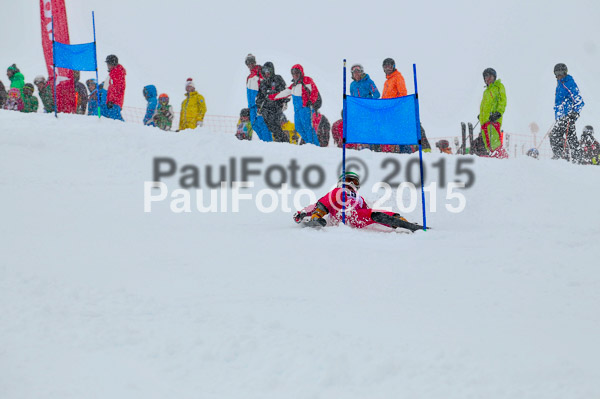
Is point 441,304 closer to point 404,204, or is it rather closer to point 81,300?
point 81,300

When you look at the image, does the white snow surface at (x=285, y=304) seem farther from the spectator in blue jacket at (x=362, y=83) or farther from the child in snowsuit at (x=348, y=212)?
the spectator in blue jacket at (x=362, y=83)

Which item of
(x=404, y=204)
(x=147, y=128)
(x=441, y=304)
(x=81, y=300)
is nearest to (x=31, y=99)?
(x=147, y=128)

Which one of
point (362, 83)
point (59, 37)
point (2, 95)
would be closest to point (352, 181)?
point (362, 83)

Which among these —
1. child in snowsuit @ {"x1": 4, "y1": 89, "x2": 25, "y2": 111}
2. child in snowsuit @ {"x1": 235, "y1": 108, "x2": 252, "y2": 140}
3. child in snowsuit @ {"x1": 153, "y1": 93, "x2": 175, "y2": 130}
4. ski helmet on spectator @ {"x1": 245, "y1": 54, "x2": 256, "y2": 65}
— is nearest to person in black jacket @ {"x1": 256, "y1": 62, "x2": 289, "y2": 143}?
ski helmet on spectator @ {"x1": 245, "y1": 54, "x2": 256, "y2": 65}

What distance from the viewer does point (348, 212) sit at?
6.41 meters

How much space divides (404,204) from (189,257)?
3.77 meters

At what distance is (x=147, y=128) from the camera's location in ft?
34.2

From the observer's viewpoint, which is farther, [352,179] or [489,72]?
[489,72]

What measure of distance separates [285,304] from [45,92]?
1049 cm

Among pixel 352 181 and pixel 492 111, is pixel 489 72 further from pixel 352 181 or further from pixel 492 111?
pixel 352 181

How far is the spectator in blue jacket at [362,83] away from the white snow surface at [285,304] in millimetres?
3672

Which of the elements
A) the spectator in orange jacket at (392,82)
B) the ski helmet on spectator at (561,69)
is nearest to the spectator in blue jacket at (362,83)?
the spectator in orange jacket at (392,82)

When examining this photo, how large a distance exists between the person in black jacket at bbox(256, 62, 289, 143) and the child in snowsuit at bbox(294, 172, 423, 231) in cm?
449

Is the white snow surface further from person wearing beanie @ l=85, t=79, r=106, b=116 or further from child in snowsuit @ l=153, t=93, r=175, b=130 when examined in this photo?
person wearing beanie @ l=85, t=79, r=106, b=116
